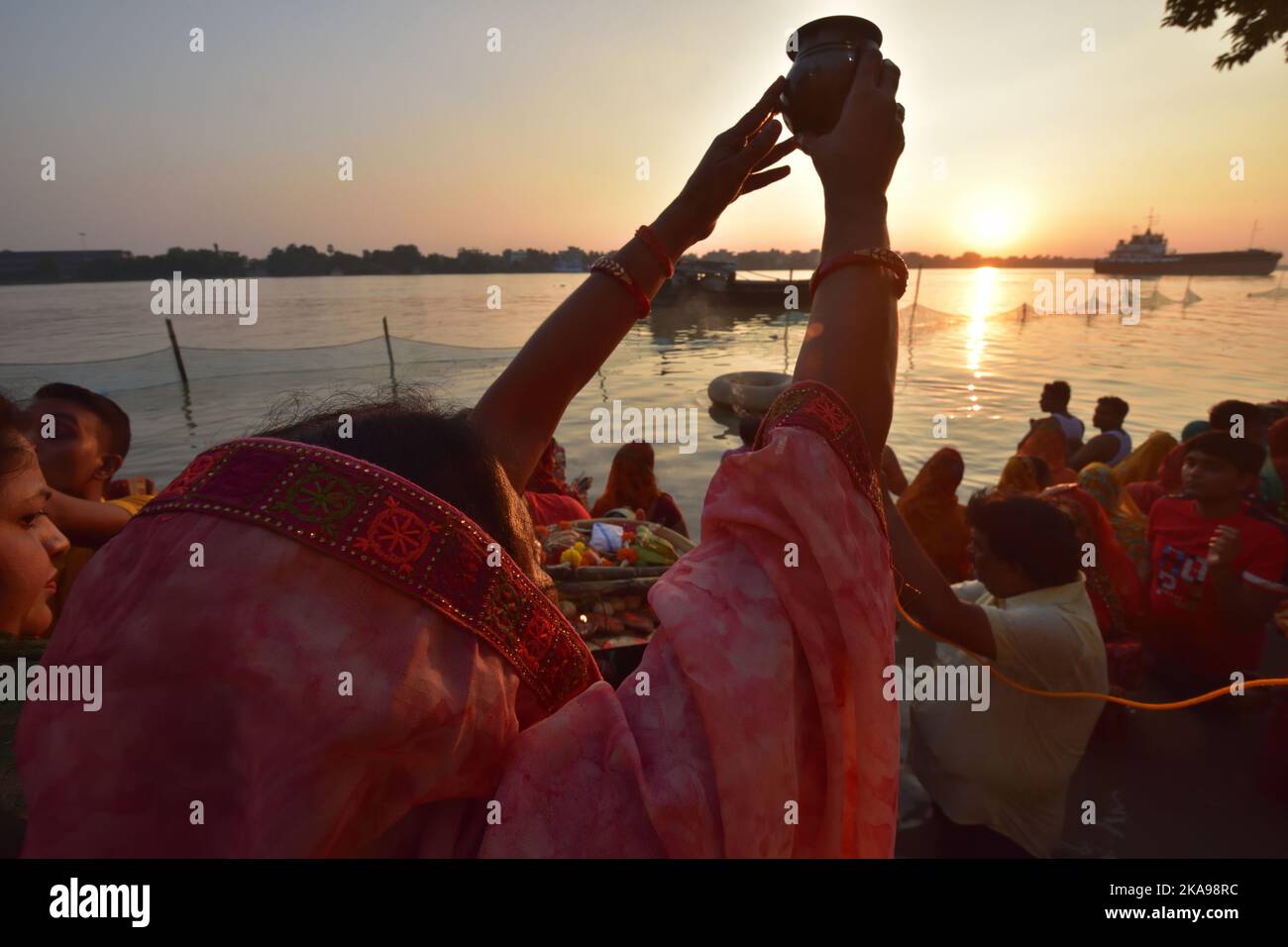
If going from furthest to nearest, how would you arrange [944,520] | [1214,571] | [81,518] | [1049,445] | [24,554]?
[1049,445], [944,520], [1214,571], [81,518], [24,554]

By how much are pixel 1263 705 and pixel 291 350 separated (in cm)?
2075

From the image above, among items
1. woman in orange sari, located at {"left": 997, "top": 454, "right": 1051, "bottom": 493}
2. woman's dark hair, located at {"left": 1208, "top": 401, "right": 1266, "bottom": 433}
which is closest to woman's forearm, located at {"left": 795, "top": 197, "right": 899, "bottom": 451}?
woman in orange sari, located at {"left": 997, "top": 454, "right": 1051, "bottom": 493}

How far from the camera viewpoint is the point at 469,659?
0.70 meters

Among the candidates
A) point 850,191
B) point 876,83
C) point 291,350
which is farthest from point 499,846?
point 291,350

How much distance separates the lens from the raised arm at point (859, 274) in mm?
909

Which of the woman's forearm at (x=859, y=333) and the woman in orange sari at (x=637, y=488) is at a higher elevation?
the woman's forearm at (x=859, y=333)

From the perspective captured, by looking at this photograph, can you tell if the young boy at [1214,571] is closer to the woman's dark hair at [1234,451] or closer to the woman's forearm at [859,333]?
the woman's dark hair at [1234,451]

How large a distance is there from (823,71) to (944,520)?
5033mm

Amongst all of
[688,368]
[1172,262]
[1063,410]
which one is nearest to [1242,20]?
[1063,410]

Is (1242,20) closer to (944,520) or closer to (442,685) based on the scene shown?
(944,520)

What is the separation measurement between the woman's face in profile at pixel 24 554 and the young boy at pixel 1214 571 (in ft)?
18.2

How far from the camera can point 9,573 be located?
5.98ft

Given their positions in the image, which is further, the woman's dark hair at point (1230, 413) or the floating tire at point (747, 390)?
the floating tire at point (747, 390)

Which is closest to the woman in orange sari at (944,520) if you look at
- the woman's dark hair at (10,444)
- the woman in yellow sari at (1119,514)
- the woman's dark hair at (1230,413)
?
the woman in yellow sari at (1119,514)
